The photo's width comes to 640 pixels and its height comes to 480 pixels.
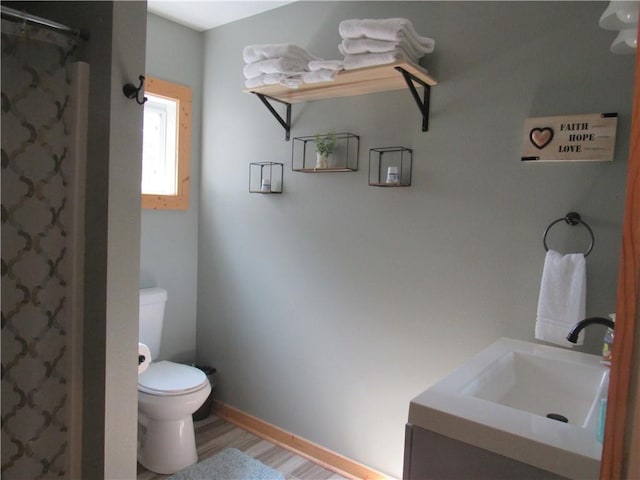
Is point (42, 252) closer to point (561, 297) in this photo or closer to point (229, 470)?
point (229, 470)

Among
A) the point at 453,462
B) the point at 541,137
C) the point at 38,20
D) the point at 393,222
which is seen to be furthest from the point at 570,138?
the point at 38,20

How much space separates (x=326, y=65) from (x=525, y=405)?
1594 mm


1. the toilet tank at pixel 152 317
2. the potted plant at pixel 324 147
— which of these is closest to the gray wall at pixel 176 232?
the toilet tank at pixel 152 317

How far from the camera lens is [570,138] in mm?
1651

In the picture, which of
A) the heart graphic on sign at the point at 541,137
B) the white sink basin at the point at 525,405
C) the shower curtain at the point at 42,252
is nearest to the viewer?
the white sink basin at the point at 525,405

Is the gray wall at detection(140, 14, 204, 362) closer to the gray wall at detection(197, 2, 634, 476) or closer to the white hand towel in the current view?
the gray wall at detection(197, 2, 634, 476)

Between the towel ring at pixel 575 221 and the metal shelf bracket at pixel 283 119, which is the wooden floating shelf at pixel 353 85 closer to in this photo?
the metal shelf bracket at pixel 283 119

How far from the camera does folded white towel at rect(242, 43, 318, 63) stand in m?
2.10

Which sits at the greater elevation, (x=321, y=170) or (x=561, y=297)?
(x=321, y=170)

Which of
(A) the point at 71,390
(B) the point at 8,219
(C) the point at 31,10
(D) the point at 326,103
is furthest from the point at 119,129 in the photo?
(D) the point at 326,103

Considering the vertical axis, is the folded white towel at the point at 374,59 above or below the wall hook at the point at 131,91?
above

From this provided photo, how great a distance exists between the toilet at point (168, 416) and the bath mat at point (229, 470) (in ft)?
0.21

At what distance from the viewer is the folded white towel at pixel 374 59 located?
1.78m

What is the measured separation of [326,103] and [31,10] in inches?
52.8
